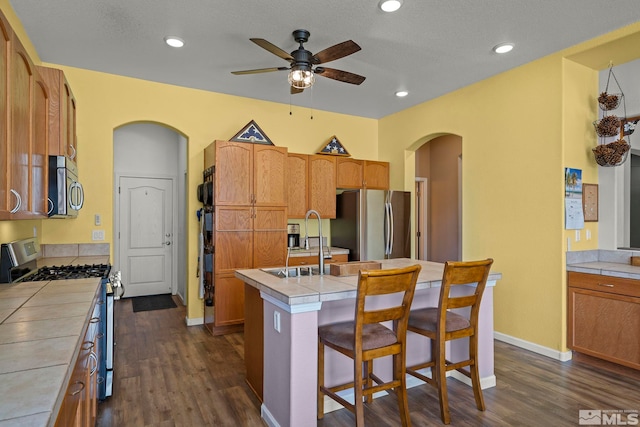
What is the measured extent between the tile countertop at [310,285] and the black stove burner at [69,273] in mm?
1018

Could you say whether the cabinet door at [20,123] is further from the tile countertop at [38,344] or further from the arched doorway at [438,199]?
the arched doorway at [438,199]

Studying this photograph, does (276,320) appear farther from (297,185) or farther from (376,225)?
(376,225)

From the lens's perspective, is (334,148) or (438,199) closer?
(334,148)

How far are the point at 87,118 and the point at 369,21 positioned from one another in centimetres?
316

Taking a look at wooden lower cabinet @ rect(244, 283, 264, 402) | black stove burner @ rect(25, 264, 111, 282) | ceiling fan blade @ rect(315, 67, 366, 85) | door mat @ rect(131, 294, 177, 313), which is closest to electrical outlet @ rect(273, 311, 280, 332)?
wooden lower cabinet @ rect(244, 283, 264, 402)

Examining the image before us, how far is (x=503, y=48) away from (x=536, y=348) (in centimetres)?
289

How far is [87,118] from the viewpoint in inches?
157

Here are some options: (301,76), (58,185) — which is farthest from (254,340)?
(301,76)

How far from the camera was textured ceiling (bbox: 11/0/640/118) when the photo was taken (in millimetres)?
2740

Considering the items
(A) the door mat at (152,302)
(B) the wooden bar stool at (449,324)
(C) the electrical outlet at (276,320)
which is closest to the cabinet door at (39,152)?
(C) the electrical outlet at (276,320)

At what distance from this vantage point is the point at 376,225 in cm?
506

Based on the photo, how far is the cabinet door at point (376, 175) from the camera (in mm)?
5578

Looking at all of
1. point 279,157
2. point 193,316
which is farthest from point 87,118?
point 193,316

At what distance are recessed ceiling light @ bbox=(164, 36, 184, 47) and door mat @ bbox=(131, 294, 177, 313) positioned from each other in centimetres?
366
